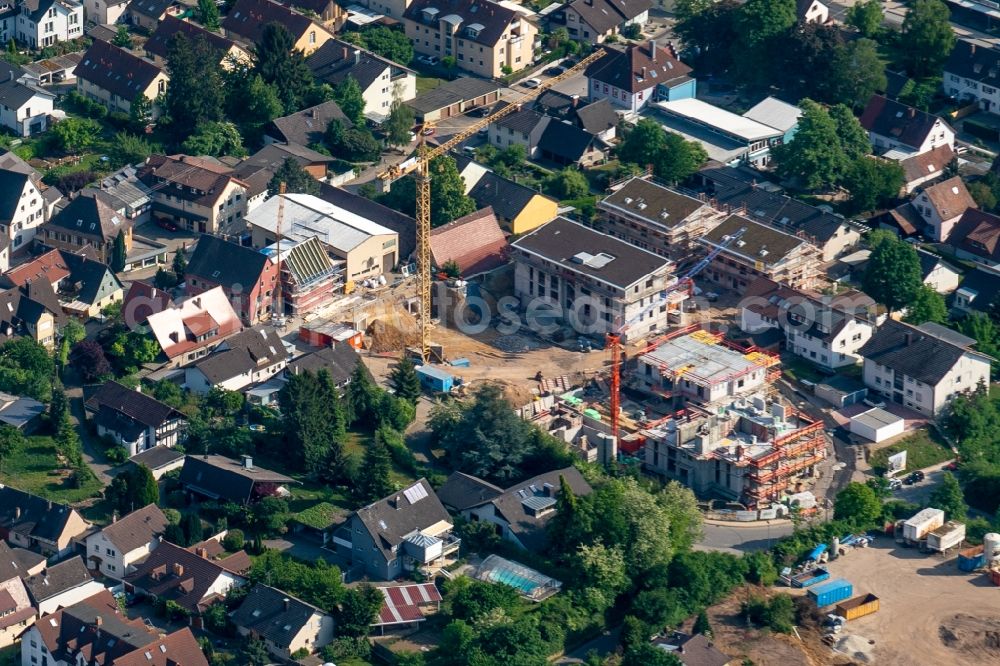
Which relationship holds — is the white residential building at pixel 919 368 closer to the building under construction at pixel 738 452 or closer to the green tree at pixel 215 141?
the building under construction at pixel 738 452

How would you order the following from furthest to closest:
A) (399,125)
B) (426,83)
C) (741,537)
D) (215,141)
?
1. (426,83)
2. (399,125)
3. (215,141)
4. (741,537)

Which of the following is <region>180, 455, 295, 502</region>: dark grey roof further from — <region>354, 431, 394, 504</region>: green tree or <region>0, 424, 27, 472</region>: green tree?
<region>0, 424, 27, 472</region>: green tree

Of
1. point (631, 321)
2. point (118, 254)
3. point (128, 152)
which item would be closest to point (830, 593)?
point (631, 321)

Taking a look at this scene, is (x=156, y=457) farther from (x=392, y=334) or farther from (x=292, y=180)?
(x=292, y=180)

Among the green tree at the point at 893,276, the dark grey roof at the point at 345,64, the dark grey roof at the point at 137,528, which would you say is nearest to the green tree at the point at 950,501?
the green tree at the point at 893,276

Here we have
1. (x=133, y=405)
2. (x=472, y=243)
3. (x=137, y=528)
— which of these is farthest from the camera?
(x=472, y=243)

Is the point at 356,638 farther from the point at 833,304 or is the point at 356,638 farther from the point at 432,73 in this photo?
the point at 432,73
